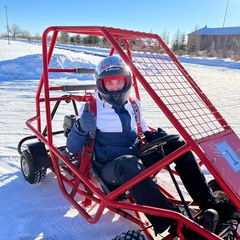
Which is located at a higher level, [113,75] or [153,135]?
[113,75]

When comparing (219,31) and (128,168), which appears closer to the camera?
(128,168)

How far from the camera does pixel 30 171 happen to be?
2.70m

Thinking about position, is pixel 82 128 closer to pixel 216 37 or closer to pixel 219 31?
pixel 219 31

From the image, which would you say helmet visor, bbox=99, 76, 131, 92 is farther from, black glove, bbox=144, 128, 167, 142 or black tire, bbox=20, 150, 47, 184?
black tire, bbox=20, 150, 47, 184

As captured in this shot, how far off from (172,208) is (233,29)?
49.8 meters

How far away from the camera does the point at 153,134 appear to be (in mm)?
2355

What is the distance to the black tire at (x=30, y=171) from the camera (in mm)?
2688

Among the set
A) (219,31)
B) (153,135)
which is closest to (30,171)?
(153,135)

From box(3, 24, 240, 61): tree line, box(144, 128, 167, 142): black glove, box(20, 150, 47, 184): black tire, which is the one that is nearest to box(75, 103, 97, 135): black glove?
box(144, 128, 167, 142): black glove

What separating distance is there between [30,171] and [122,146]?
41.0 inches

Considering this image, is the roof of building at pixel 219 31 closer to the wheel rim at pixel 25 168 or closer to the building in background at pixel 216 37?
the building in background at pixel 216 37

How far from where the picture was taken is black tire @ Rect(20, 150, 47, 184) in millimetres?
2688

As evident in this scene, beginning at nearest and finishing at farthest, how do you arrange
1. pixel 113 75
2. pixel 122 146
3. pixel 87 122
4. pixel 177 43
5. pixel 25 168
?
1. pixel 87 122
2. pixel 113 75
3. pixel 122 146
4. pixel 25 168
5. pixel 177 43

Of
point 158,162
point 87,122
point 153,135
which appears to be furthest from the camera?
point 153,135
